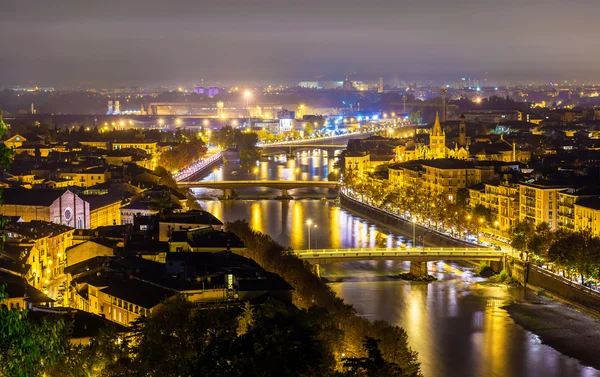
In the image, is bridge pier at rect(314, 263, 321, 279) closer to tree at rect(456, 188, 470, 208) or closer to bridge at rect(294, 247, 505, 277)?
bridge at rect(294, 247, 505, 277)

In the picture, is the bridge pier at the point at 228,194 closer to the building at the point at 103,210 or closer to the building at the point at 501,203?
the building at the point at 501,203

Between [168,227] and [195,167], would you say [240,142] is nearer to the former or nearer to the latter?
[195,167]

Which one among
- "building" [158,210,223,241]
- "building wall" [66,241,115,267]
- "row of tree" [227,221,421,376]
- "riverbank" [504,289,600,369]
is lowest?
"riverbank" [504,289,600,369]

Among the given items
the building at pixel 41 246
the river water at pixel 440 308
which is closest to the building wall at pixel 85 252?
the building at pixel 41 246

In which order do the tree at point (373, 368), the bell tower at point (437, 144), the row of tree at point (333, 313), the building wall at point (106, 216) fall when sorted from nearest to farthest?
the tree at point (373, 368) < the row of tree at point (333, 313) < the building wall at point (106, 216) < the bell tower at point (437, 144)

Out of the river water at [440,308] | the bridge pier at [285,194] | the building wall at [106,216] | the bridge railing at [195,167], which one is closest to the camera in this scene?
the river water at [440,308]

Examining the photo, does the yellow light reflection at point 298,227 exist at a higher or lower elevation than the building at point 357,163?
lower

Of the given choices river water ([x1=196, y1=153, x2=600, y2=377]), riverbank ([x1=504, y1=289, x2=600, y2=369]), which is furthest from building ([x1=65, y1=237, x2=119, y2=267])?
riverbank ([x1=504, y1=289, x2=600, y2=369])
